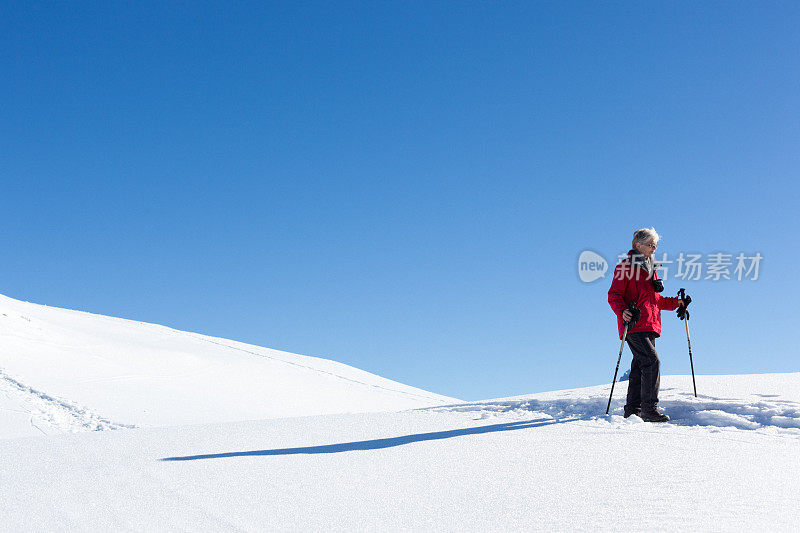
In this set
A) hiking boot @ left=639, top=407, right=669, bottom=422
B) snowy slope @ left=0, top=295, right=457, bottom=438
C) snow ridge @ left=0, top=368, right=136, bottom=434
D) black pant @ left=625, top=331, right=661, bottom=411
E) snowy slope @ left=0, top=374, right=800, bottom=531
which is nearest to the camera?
snowy slope @ left=0, top=374, right=800, bottom=531

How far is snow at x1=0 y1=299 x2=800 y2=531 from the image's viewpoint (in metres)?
2.93

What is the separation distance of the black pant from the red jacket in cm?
10

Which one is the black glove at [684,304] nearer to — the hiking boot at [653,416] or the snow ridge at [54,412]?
the hiking boot at [653,416]

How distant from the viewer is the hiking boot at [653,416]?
18.6 feet

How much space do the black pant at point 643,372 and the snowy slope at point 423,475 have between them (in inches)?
15.2

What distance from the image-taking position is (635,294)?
6098 mm

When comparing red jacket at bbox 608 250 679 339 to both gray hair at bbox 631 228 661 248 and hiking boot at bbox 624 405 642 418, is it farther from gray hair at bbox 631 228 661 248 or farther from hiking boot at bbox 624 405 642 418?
hiking boot at bbox 624 405 642 418

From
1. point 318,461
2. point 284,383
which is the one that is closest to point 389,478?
point 318,461

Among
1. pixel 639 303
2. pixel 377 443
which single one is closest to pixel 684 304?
pixel 639 303

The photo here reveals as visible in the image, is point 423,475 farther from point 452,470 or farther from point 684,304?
point 684,304

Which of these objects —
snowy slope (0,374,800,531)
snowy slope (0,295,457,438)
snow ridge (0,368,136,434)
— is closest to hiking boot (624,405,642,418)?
snowy slope (0,374,800,531)

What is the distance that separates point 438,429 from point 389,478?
1869mm

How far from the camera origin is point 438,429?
214 inches

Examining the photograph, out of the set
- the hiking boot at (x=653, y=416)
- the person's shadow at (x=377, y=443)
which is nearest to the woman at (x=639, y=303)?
the hiking boot at (x=653, y=416)
